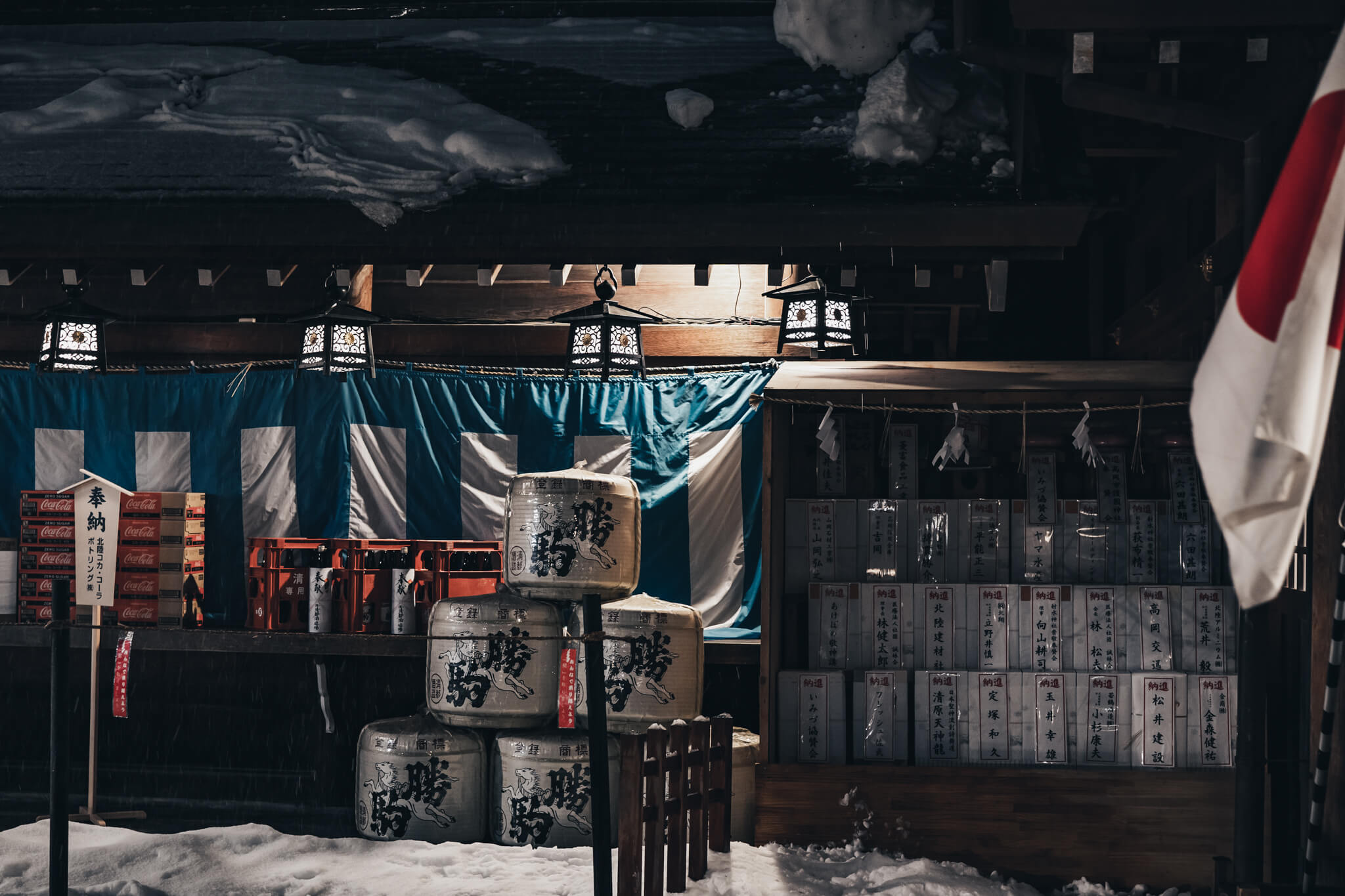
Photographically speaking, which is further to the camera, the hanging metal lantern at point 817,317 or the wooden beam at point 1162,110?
the hanging metal lantern at point 817,317

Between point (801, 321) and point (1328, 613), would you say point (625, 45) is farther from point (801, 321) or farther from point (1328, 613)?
point (1328, 613)

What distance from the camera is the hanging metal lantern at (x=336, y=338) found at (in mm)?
9406

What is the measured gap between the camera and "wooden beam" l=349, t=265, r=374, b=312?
1030cm

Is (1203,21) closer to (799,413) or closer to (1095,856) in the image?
(799,413)

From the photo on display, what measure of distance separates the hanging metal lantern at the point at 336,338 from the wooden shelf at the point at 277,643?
2222 millimetres

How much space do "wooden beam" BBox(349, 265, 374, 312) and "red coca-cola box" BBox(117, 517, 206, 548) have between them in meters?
2.47

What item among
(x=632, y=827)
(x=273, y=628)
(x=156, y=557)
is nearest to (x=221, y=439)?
(x=156, y=557)

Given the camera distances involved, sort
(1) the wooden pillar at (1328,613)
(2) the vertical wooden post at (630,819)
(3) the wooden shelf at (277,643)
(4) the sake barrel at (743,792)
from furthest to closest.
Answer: (3) the wooden shelf at (277,643)
(4) the sake barrel at (743,792)
(2) the vertical wooden post at (630,819)
(1) the wooden pillar at (1328,613)

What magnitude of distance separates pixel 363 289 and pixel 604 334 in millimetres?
2764

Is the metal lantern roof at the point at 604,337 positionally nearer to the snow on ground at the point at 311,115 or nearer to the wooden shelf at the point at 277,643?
the wooden shelf at the point at 277,643

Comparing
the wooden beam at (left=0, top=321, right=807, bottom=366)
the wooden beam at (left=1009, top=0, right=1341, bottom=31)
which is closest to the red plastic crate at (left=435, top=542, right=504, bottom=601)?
the wooden beam at (left=0, top=321, right=807, bottom=366)

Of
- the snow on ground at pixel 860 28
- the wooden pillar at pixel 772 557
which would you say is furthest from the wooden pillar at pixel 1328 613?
the snow on ground at pixel 860 28

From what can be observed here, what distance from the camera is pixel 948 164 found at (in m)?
6.41

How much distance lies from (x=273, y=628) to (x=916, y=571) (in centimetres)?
536
